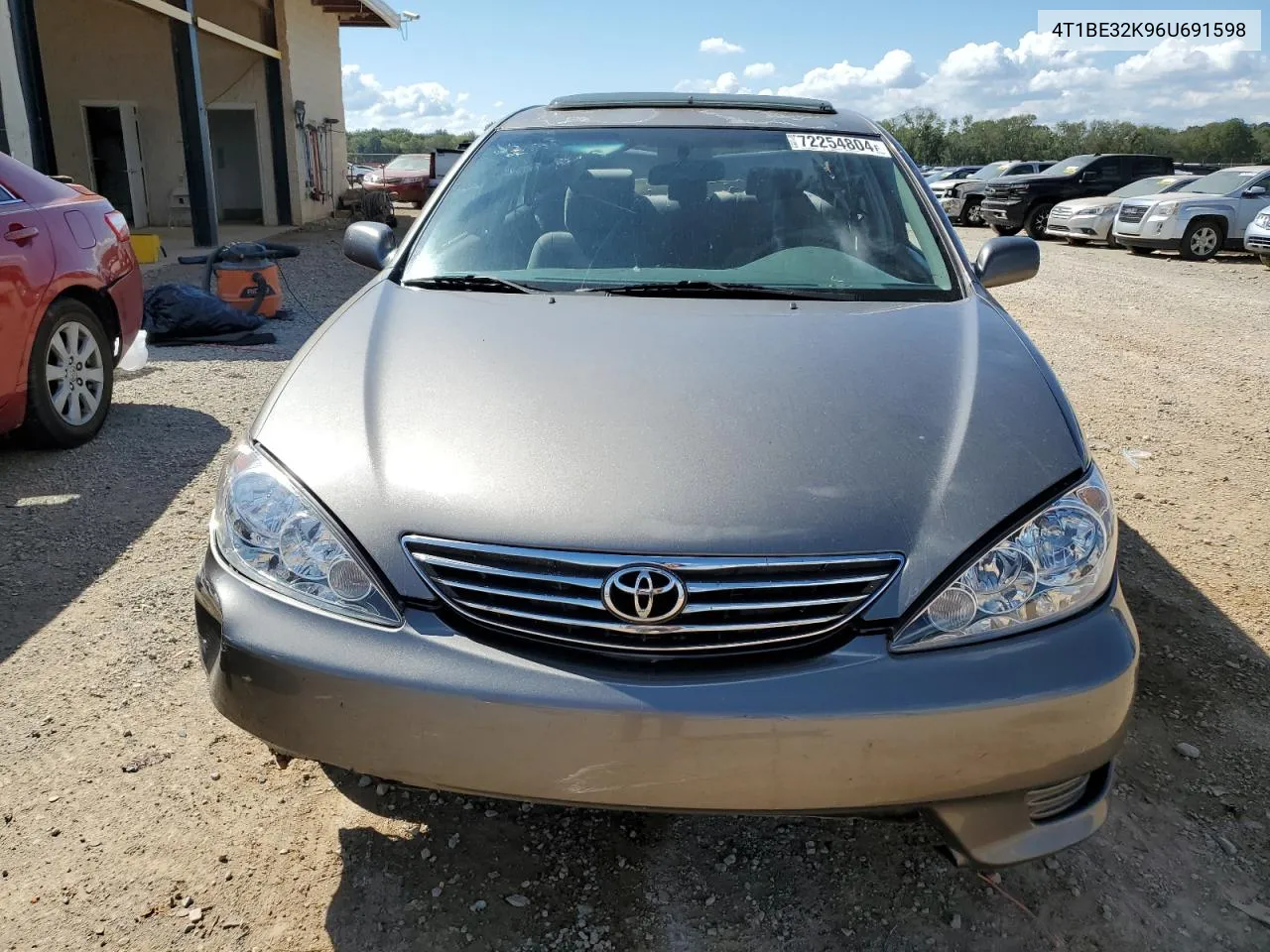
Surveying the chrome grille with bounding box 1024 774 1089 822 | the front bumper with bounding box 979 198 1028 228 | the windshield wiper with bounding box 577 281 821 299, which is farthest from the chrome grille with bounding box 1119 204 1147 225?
the chrome grille with bounding box 1024 774 1089 822

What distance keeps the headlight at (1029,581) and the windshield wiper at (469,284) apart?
1477 millimetres

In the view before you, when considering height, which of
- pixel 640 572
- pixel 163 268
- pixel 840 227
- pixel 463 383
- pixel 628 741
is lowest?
Answer: pixel 163 268

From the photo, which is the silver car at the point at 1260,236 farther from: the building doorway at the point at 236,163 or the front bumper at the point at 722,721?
the building doorway at the point at 236,163

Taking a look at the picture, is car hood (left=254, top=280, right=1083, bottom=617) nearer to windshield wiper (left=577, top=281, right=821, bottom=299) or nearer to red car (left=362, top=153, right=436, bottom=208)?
windshield wiper (left=577, top=281, right=821, bottom=299)

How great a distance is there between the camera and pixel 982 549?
179 centimetres

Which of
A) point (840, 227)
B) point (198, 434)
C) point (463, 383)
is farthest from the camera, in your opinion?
point (198, 434)

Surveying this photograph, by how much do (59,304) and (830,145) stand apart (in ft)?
11.8

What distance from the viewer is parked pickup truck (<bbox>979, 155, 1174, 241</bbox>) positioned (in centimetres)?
2062

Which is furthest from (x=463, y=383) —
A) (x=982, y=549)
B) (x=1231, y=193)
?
(x=1231, y=193)

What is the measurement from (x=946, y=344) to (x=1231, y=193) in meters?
17.3

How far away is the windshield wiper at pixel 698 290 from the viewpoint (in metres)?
2.72

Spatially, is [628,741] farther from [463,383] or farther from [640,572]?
[463,383]

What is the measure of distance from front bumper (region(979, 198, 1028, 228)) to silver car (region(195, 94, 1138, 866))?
20316mm

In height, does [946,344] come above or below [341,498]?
above
